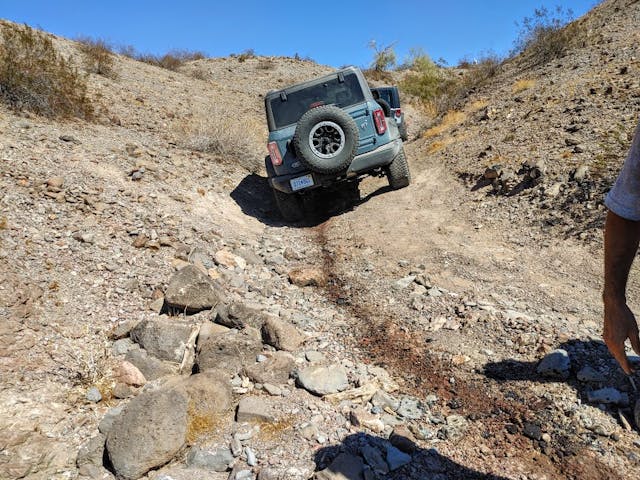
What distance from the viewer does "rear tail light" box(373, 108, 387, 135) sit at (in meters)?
6.46

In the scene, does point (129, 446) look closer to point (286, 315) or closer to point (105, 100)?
Answer: point (286, 315)

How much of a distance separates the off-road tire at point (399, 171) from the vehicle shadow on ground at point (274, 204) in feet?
1.24

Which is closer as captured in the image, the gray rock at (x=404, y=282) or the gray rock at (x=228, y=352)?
the gray rock at (x=228, y=352)

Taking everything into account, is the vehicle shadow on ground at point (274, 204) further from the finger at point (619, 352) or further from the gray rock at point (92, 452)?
the finger at point (619, 352)

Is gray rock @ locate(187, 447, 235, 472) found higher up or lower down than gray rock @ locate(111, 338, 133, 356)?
lower down

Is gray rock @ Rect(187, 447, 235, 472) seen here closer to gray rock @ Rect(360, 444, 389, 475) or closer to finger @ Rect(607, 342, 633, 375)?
gray rock @ Rect(360, 444, 389, 475)

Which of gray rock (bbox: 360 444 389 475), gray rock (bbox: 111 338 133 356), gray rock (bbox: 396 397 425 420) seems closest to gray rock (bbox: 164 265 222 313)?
gray rock (bbox: 111 338 133 356)

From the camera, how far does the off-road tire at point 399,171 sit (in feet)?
23.0

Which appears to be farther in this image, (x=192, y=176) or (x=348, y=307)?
(x=192, y=176)

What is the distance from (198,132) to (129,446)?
8017 mm

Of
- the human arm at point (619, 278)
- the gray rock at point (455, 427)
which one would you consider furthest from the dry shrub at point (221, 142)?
the human arm at point (619, 278)

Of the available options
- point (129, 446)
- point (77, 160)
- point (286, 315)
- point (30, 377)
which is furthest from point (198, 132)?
point (129, 446)

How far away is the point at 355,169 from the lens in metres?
6.38

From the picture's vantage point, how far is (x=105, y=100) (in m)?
10.5
